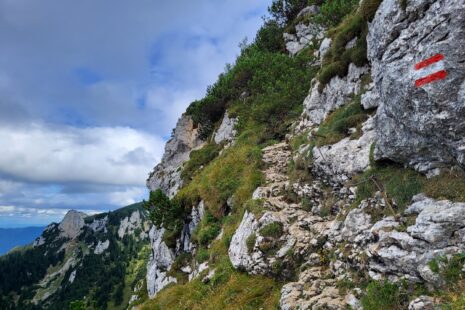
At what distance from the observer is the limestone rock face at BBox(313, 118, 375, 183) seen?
1805 centimetres

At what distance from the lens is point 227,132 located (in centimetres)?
5097

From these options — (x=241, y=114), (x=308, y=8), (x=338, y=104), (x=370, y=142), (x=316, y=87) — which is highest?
(x=308, y=8)

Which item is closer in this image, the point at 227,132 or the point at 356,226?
the point at 356,226

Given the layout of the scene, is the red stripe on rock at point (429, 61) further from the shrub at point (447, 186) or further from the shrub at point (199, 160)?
the shrub at point (199, 160)

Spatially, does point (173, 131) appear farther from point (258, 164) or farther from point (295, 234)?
point (295, 234)

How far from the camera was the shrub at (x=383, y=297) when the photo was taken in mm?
10695

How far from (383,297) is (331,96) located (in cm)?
1950

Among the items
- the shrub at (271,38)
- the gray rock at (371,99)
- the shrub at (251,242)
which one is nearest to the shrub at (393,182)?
the gray rock at (371,99)

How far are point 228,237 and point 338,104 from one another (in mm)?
13908

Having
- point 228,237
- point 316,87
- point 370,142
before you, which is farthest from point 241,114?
point 370,142

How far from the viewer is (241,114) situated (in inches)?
1858

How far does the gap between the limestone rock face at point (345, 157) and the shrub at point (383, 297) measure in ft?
24.5

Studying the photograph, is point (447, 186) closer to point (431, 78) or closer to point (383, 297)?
point (431, 78)

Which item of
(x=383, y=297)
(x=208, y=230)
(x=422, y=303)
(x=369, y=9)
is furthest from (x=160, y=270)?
(x=369, y=9)
